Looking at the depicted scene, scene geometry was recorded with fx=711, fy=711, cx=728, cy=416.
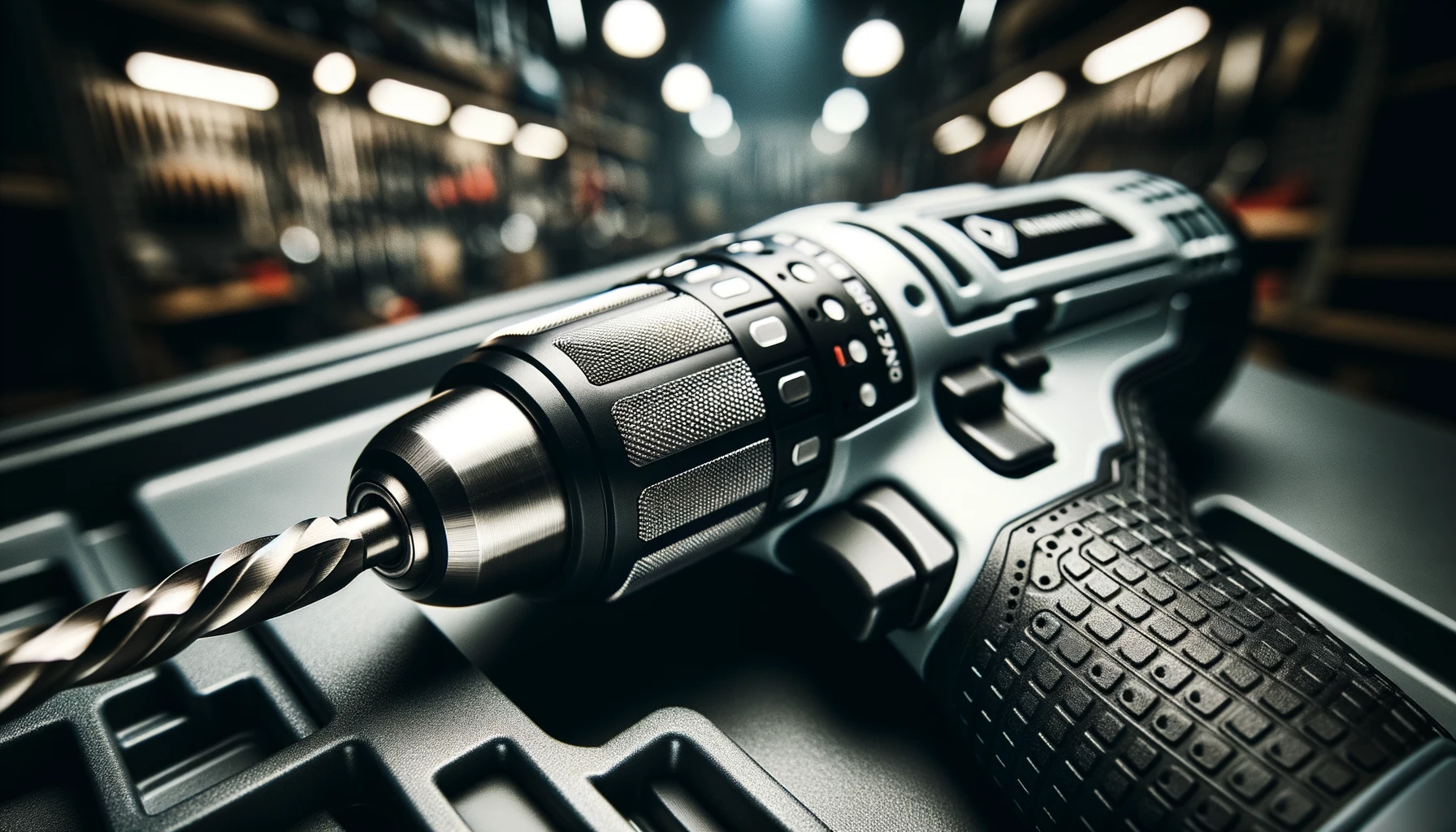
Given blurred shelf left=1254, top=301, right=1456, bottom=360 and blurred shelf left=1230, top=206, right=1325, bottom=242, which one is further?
blurred shelf left=1230, top=206, right=1325, bottom=242

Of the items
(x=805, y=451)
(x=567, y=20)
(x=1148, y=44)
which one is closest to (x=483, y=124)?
(x=567, y=20)

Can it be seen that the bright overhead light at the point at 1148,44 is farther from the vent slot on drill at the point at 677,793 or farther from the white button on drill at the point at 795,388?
the vent slot on drill at the point at 677,793

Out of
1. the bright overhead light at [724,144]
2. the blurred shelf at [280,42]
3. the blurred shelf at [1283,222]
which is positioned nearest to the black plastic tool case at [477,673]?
the blurred shelf at [280,42]

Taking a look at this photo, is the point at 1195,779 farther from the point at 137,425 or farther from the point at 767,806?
the point at 137,425

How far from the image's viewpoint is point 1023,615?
0.30 m

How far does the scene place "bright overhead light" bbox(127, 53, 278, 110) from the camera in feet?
4.88

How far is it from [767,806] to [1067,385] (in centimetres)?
32

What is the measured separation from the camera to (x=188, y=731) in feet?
0.95

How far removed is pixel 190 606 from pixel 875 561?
0.26 m

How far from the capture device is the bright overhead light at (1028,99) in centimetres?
234

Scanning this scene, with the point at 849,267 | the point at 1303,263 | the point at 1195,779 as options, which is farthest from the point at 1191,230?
the point at 1303,263

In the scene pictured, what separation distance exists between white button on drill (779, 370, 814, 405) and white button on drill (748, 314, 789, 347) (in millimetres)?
17

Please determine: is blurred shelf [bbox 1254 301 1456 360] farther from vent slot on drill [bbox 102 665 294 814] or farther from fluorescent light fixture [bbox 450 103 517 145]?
fluorescent light fixture [bbox 450 103 517 145]

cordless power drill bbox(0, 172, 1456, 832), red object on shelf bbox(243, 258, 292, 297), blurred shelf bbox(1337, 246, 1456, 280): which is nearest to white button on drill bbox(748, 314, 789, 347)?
cordless power drill bbox(0, 172, 1456, 832)
